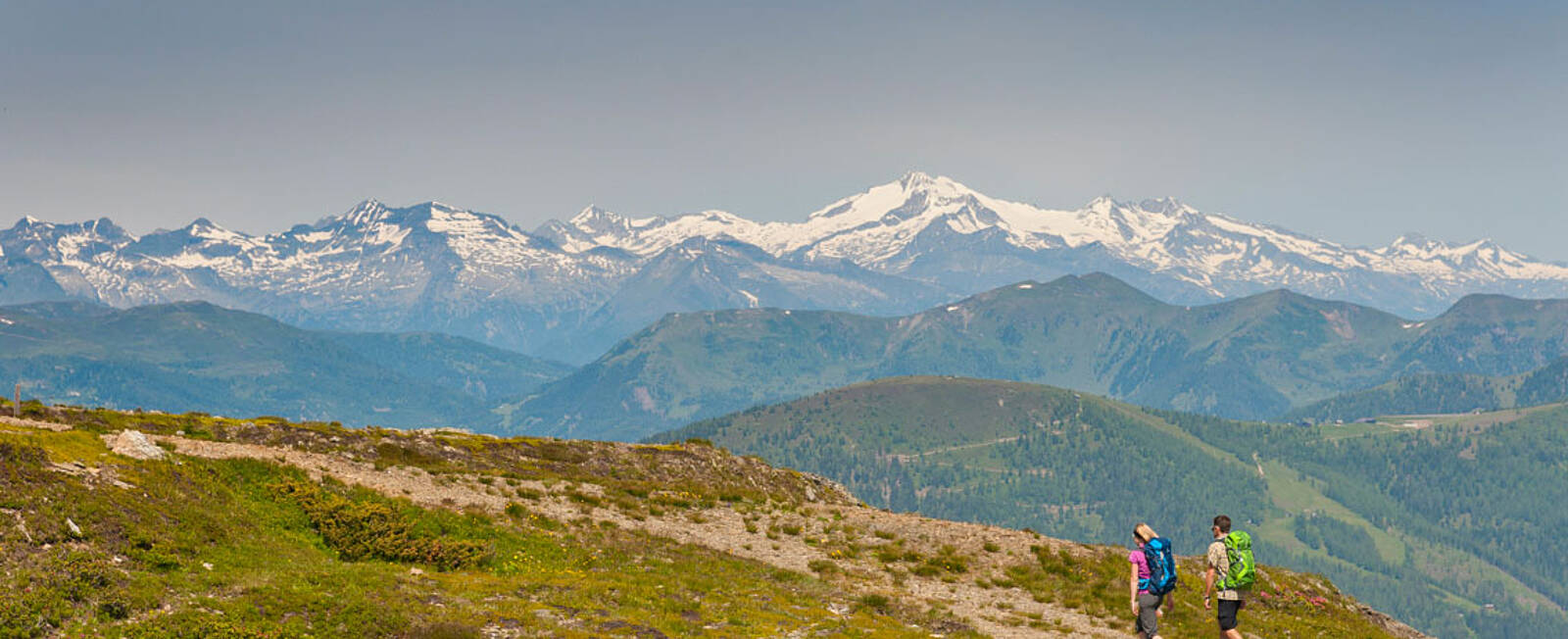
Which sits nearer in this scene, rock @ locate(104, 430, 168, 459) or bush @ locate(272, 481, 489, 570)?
bush @ locate(272, 481, 489, 570)

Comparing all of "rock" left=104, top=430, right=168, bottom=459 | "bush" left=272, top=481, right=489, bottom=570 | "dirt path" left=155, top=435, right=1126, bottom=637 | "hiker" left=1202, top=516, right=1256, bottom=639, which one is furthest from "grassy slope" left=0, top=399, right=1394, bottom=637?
"hiker" left=1202, top=516, right=1256, bottom=639

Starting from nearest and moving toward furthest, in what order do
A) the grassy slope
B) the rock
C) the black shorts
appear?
the grassy slope
the black shorts
the rock

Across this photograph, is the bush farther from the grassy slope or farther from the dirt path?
the dirt path

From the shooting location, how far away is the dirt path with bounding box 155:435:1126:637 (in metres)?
39.2

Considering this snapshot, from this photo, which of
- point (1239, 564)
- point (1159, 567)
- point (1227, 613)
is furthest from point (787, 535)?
point (1239, 564)

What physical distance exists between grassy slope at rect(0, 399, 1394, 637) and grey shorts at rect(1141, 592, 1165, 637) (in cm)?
570

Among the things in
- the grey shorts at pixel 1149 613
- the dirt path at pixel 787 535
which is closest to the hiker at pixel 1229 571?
the grey shorts at pixel 1149 613

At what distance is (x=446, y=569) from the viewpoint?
115 ft

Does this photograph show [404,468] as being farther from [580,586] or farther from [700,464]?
[700,464]

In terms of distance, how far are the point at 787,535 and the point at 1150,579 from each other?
23.9 meters

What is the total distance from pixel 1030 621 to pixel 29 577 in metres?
32.7

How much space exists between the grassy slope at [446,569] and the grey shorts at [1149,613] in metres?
5.70

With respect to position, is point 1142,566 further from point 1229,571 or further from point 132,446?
point 132,446

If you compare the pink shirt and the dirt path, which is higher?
the pink shirt
